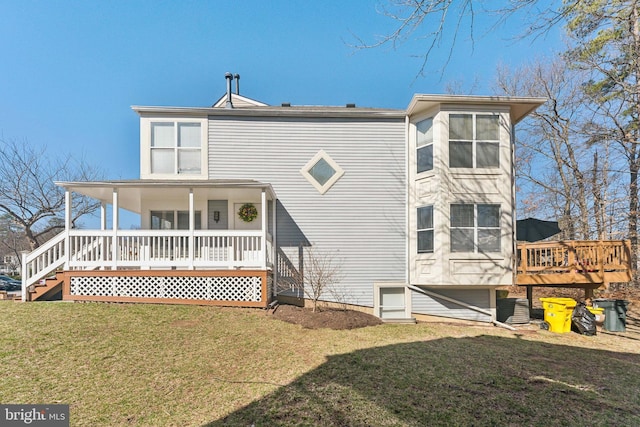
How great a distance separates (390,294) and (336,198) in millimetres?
3490

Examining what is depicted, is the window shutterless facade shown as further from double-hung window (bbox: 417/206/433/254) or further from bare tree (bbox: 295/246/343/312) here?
double-hung window (bbox: 417/206/433/254)

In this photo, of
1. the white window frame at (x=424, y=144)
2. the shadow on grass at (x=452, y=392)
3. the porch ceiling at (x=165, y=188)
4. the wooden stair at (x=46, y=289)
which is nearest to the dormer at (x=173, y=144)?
the porch ceiling at (x=165, y=188)

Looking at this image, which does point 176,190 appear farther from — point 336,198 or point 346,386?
point 346,386

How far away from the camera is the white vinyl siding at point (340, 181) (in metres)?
9.58

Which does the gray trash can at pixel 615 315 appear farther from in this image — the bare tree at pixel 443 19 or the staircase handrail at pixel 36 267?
the staircase handrail at pixel 36 267

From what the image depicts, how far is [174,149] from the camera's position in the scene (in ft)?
31.2

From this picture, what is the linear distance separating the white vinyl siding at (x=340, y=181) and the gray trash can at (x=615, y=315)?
583cm

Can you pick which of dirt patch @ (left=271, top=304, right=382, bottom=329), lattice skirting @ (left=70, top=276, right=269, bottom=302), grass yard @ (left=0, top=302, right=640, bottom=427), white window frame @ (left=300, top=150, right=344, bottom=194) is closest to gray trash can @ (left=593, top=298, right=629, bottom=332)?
grass yard @ (left=0, top=302, right=640, bottom=427)

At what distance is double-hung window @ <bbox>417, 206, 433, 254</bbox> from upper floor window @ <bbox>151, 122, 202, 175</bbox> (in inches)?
276

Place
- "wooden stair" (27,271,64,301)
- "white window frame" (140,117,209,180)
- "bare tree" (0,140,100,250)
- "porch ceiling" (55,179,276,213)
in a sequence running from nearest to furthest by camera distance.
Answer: "wooden stair" (27,271,64,301) → "porch ceiling" (55,179,276,213) → "white window frame" (140,117,209,180) → "bare tree" (0,140,100,250)

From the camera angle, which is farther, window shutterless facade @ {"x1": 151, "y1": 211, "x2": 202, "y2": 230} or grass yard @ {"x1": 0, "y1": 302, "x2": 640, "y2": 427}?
window shutterless facade @ {"x1": 151, "y1": 211, "x2": 202, "y2": 230}

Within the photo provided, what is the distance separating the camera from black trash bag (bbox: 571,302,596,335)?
26.6 feet

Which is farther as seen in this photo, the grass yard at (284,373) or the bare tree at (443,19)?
the bare tree at (443,19)

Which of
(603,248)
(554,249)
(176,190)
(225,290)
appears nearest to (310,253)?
(225,290)
